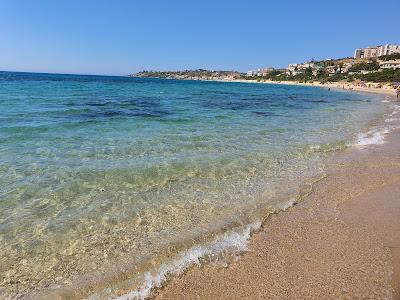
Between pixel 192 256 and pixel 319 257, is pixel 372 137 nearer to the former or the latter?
pixel 319 257

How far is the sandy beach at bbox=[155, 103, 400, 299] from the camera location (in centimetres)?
431

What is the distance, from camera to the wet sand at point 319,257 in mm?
4309

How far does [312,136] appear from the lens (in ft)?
51.6

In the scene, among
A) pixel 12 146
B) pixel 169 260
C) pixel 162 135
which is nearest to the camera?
pixel 169 260

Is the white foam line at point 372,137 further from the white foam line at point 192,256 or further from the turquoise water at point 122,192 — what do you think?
Result: the white foam line at point 192,256

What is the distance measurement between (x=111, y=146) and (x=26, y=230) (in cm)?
644

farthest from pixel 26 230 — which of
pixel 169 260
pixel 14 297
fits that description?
pixel 169 260

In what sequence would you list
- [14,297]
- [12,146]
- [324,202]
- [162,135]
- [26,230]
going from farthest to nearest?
1. [162,135]
2. [12,146]
3. [324,202]
4. [26,230]
5. [14,297]

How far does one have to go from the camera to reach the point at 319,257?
5090 millimetres

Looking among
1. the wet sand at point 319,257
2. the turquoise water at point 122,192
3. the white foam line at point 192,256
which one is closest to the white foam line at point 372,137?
the turquoise water at point 122,192

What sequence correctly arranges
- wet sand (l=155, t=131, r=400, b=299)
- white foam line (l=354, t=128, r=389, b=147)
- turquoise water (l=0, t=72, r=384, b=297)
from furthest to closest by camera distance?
white foam line (l=354, t=128, r=389, b=147) < turquoise water (l=0, t=72, r=384, b=297) < wet sand (l=155, t=131, r=400, b=299)

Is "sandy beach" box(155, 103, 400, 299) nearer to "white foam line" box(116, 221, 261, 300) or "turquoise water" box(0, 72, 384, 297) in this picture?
"white foam line" box(116, 221, 261, 300)

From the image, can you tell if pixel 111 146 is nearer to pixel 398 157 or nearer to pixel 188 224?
pixel 188 224

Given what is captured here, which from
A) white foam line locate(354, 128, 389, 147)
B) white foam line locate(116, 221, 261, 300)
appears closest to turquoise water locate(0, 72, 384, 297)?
white foam line locate(116, 221, 261, 300)
